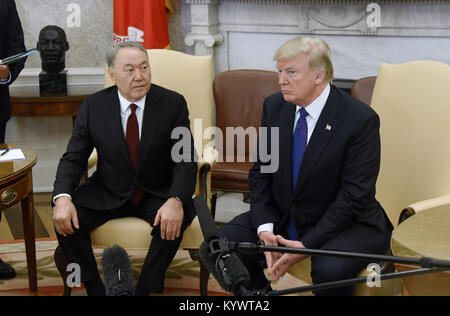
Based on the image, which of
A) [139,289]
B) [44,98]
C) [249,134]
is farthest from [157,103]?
[44,98]

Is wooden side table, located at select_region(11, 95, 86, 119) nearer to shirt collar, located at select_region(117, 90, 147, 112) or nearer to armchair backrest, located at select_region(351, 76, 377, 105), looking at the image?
shirt collar, located at select_region(117, 90, 147, 112)

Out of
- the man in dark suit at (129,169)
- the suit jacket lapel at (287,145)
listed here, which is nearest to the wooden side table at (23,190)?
the man in dark suit at (129,169)

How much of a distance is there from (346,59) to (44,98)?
2306mm

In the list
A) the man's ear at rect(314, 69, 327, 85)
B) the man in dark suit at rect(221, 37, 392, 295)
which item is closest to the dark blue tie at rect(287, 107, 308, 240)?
the man in dark suit at rect(221, 37, 392, 295)

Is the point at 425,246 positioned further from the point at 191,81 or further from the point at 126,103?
the point at 191,81

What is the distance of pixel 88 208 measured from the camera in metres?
2.90

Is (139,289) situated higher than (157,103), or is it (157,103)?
(157,103)

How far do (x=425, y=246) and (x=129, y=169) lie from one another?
1535mm

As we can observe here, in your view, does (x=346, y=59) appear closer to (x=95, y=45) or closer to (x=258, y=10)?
(x=258, y=10)

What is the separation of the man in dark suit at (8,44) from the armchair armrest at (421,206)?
2275 mm

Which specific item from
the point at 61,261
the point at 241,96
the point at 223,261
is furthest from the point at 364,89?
the point at 223,261

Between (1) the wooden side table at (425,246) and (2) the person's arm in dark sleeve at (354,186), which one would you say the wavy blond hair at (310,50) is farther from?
(1) the wooden side table at (425,246)

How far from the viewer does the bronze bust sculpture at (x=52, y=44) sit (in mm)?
4395

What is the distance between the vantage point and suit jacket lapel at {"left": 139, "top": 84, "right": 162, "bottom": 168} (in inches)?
117
